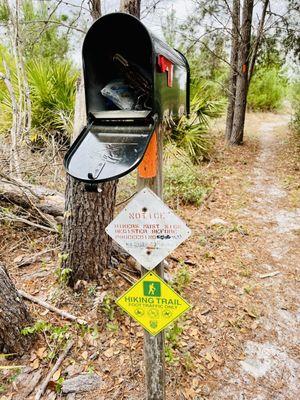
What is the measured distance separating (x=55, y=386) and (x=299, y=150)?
9001 mm

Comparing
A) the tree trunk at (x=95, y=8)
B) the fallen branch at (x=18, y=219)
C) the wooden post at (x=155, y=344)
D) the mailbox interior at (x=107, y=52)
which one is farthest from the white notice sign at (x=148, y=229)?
the tree trunk at (x=95, y=8)

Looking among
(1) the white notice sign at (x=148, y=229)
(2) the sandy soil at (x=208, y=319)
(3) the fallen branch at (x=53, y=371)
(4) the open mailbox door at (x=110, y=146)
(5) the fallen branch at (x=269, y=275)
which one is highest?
(4) the open mailbox door at (x=110, y=146)

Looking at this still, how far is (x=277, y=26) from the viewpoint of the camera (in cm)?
823

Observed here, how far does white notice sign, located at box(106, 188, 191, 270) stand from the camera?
4.51 ft

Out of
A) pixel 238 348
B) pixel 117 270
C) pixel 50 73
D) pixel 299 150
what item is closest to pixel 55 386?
pixel 117 270

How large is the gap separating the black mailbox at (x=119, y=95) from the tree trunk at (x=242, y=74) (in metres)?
8.05

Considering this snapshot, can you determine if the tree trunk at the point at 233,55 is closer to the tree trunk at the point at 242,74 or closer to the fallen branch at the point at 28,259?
the tree trunk at the point at 242,74

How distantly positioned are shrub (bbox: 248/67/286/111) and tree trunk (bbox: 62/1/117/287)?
14.8 m

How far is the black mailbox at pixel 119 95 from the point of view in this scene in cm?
109

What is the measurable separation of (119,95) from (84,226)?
1.46 metres

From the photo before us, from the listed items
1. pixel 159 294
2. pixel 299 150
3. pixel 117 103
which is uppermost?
pixel 117 103

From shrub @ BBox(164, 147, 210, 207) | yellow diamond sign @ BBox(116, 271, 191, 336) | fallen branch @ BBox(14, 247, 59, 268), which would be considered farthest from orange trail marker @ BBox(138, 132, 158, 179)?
shrub @ BBox(164, 147, 210, 207)

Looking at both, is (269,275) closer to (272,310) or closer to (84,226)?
(272,310)

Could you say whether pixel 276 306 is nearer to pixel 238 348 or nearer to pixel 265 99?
pixel 238 348
